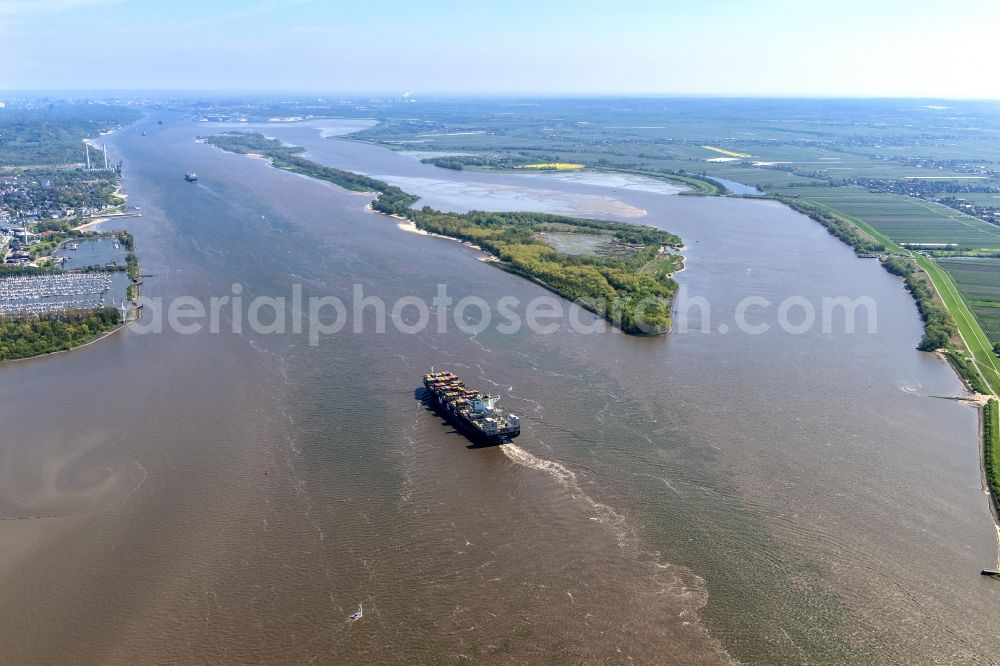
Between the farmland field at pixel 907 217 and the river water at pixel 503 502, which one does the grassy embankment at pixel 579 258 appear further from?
the farmland field at pixel 907 217

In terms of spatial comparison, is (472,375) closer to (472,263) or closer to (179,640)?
(179,640)

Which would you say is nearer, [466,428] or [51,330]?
[466,428]

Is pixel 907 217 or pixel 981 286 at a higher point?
pixel 907 217

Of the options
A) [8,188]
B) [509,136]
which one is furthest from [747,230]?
[509,136]

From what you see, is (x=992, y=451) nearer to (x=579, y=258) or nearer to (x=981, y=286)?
(x=981, y=286)

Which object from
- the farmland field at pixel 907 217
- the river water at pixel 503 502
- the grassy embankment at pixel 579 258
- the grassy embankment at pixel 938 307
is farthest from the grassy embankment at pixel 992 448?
the farmland field at pixel 907 217

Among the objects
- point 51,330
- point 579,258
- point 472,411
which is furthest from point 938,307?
point 51,330
